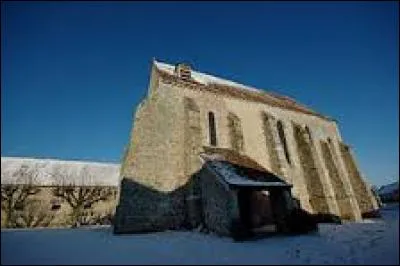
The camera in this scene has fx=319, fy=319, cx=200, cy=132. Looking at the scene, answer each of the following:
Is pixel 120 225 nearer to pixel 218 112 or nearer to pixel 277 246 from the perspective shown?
pixel 277 246

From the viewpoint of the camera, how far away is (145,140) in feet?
60.1

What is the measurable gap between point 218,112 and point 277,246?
37.3 ft

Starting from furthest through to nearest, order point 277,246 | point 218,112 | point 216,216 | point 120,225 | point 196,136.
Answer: point 218,112 → point 196,136 → point 120,225 → point 216,216 → point 277,246

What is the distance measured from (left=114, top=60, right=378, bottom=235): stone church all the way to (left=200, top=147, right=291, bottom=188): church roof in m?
0.06

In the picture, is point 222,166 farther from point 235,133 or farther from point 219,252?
point 219,252

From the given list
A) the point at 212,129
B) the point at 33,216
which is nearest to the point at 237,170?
the point at 212,129

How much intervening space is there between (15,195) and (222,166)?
71.3 ft

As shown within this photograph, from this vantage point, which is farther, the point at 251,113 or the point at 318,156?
the point at 318,156

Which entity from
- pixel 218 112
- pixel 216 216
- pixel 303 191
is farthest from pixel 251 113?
pixel 216 216

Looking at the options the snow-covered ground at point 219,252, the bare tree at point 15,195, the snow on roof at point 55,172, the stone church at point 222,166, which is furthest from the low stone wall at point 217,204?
the bare tree at point 15,195

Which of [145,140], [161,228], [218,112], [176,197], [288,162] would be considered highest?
[218,112]

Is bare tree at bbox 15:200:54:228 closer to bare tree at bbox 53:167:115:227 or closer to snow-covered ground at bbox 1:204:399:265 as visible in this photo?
bare tree at bbox 53:167:115:227

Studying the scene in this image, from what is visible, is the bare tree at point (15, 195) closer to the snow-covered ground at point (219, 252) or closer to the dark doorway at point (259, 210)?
the snow-covered ground at point (219, 252)

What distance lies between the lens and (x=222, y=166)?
52.6 ft
